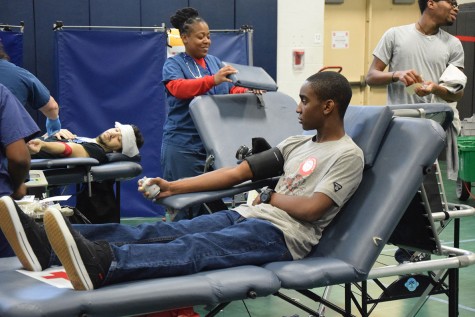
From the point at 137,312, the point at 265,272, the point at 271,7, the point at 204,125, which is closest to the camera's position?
the point at 137,312

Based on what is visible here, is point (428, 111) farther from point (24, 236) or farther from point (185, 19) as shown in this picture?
point (24, 236)

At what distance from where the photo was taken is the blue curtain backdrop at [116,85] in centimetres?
543

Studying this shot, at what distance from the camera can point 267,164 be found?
2.68 m

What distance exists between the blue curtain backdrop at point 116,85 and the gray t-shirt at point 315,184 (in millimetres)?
3235

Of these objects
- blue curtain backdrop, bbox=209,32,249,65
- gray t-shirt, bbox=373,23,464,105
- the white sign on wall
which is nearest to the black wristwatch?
gray t-shirt, bbox=373,23,464,105

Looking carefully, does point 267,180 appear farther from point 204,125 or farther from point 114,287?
point 114,287

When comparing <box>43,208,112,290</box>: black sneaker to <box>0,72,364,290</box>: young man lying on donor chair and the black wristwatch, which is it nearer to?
<box>0,72,364,290</box>: young man lying on donor chair

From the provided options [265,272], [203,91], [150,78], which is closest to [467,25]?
[150,78]

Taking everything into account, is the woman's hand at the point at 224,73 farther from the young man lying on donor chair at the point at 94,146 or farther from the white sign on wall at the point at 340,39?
the white sign on wall at the point at 340,39

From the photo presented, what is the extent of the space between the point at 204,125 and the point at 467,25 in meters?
5.70

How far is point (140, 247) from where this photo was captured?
2057 millimetres

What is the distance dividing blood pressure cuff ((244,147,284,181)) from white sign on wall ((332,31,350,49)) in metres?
5.43

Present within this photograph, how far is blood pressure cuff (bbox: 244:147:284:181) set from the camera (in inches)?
105

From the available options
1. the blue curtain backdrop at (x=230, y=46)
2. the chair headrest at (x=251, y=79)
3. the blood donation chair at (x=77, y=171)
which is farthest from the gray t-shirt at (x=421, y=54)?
the blue curtain backdrop at (x=230, y=46)
